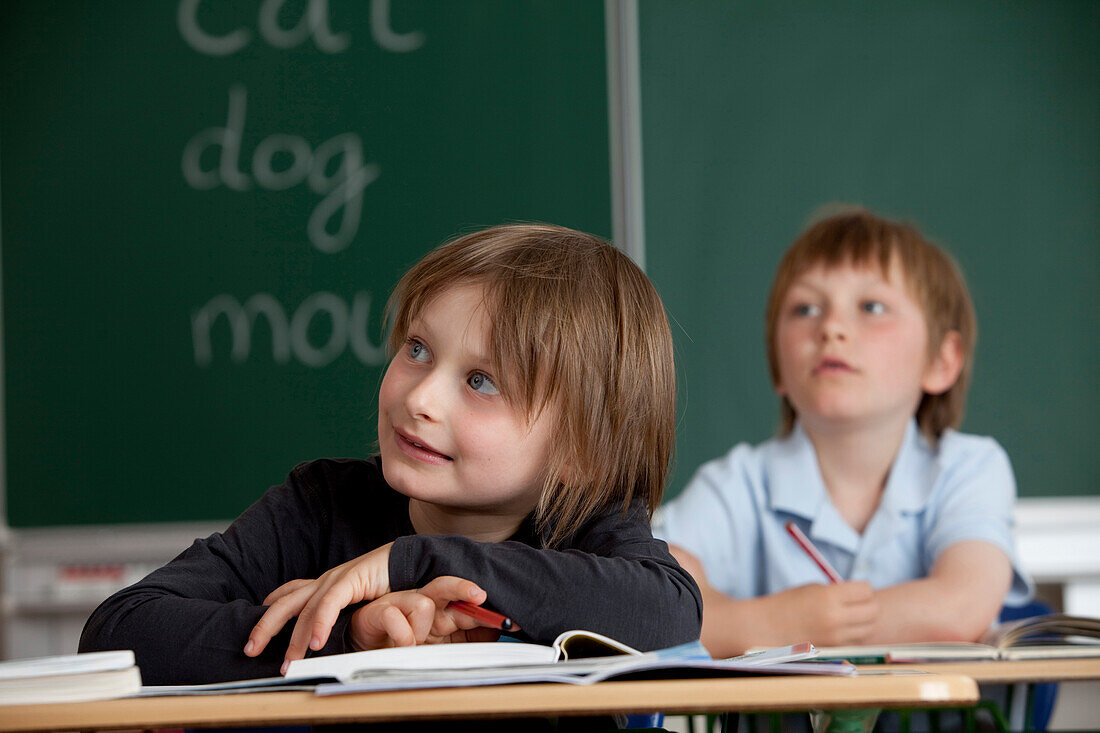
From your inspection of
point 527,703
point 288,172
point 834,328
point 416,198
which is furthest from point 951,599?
point 288,172

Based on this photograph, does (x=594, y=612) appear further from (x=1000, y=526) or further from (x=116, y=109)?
(x=116, y=109)

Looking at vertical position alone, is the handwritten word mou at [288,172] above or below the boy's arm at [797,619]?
above

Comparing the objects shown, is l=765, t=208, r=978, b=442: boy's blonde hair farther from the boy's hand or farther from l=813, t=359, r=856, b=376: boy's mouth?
the boy's hand

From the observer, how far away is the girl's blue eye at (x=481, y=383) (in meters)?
1.04

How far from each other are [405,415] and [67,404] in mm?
2129

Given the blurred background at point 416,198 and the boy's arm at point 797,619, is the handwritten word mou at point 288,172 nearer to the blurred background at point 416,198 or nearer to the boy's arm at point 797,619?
the blurred background at point 416,198

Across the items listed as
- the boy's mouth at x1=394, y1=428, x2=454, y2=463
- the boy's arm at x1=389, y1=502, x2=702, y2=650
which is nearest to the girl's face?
the boy's mouth at x1=394, y1=428, x2=454, y2=463

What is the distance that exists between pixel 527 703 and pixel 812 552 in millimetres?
1265

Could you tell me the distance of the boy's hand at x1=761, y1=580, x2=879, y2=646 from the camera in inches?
58.1

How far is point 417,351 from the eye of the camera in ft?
3.57

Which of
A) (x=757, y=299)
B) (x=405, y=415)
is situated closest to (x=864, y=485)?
(x=757, y=299)

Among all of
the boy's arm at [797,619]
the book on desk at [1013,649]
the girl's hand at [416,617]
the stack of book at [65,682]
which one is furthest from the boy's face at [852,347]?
the stack of book at [65,682]

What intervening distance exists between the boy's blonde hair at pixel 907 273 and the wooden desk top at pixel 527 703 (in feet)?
4.33

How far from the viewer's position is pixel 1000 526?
5.66 ft
